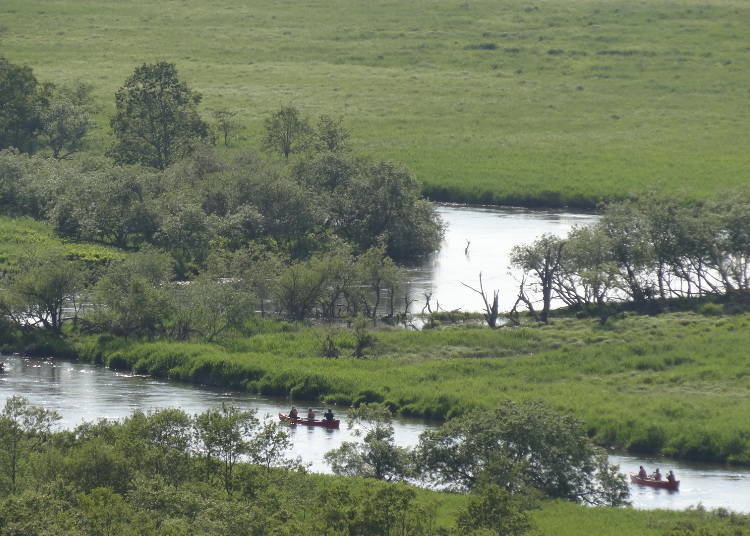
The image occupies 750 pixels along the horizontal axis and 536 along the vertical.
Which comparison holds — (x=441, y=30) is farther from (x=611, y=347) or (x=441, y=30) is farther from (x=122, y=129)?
(x=611, y=347)

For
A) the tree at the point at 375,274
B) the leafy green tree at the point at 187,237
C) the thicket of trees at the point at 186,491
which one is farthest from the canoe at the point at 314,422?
the leafy green tree at the point at 187,237

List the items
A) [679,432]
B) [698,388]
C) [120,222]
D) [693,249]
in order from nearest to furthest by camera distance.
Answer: [679,432]
[698,388]
[693,249]
[120,222]

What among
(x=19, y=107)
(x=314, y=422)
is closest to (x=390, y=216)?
(x=314, y=422)

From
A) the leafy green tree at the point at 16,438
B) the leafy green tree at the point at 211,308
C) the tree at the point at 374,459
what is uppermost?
the leafy green tree at the point at 211,308

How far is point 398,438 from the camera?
59844 mm

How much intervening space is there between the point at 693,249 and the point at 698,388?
16.1m

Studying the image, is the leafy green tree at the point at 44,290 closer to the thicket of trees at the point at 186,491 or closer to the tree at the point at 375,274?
the tree at the point at 375,274

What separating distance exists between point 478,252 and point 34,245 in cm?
2586

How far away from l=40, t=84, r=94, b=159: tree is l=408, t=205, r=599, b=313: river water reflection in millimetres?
28706

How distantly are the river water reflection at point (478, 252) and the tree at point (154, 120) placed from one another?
18.8 m

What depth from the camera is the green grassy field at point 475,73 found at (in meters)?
121

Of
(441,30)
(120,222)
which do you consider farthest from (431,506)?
(441,30)

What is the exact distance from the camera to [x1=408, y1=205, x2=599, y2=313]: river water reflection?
8462 cm

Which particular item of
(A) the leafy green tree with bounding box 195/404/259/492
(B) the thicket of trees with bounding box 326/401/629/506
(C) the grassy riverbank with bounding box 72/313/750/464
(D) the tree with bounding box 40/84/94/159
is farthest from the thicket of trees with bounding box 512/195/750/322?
(D) the tree with bounding box 40/84/94/159
